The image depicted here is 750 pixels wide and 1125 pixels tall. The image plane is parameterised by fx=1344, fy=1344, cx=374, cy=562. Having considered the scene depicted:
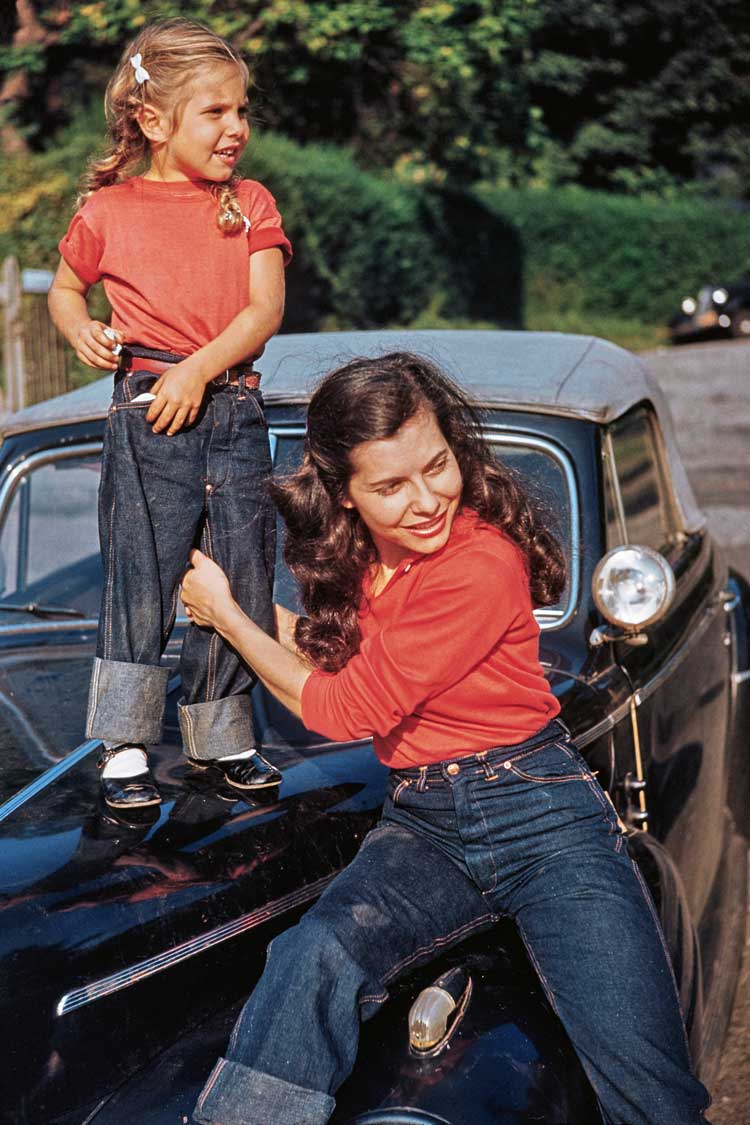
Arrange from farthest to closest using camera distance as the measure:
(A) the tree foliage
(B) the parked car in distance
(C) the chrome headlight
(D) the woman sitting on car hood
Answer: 1. (B) the parked car in distance
2. (A) the tree foliage
3. (C) the chrome headlight
4. (D) the woman sitting on car hood

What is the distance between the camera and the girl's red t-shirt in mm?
2396

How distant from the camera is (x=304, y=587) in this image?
238 cm

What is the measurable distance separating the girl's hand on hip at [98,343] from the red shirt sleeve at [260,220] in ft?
0.99

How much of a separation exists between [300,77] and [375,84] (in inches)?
103

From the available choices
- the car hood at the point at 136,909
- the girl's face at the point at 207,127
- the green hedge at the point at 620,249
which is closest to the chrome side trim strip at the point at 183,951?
the car hood at the point at 136,909

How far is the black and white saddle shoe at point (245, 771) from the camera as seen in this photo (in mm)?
2422

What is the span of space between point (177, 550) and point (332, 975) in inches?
33.1

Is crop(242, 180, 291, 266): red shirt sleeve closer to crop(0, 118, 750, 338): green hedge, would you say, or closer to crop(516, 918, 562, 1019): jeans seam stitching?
crop(516, 918, 562, 1019): jeans seam stitching

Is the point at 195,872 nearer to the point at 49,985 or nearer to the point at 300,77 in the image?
the point at 49,985

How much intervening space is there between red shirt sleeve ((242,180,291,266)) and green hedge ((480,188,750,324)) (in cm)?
2281

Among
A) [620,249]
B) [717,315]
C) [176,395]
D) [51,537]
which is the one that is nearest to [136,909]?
[176,395]

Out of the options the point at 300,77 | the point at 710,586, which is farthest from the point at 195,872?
the point at 300,77

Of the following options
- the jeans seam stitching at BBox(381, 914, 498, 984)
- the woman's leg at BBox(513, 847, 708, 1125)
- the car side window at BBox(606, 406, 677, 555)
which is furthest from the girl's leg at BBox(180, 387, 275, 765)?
the car side window at BBox(606, 406, 677, 555)

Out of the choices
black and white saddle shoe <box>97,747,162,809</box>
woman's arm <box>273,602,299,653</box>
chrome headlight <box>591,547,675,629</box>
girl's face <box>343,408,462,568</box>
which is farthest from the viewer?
chrome headlight <box>591,547,675,629</box>
